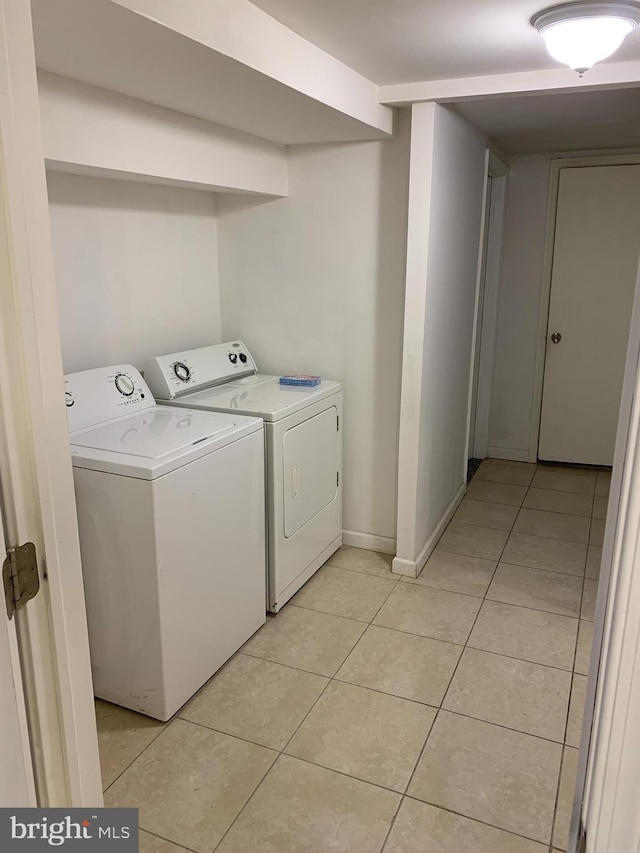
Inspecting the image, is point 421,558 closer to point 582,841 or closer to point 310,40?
point 310,40

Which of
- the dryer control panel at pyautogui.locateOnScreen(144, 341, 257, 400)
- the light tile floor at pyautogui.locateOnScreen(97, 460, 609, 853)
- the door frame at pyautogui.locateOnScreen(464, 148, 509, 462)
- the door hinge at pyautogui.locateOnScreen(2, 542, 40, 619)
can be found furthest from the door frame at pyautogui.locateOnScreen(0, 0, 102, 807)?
the door frame at pyautogui.locateOnScreen(464, 148, 509, 462)

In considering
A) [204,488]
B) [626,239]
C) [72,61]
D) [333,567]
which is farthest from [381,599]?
[626,239]

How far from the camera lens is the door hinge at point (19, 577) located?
93cm

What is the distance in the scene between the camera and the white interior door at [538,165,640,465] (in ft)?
13.4

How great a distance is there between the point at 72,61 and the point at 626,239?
142 inches

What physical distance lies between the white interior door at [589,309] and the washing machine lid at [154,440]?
283cm

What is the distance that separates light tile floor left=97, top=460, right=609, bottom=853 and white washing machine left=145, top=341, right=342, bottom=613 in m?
0.20

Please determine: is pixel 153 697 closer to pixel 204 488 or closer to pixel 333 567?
pixel 204 488

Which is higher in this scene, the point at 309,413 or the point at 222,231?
the point at 222,231

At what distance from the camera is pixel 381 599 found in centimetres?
280

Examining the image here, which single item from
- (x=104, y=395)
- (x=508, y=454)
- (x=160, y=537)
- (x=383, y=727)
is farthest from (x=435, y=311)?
(x=508, y=454)

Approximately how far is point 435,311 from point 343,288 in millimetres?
451

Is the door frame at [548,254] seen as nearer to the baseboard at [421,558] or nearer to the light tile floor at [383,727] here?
the baseboard at [421,558]

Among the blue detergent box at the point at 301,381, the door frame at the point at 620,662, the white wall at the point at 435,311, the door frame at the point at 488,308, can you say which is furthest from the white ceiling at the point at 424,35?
the door frame at the point at 488,308
